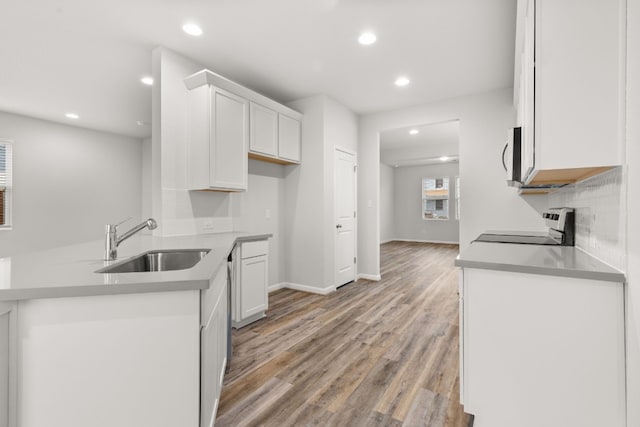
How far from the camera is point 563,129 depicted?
1227mm

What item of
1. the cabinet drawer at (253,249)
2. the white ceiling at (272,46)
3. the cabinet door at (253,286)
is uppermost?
the white ceiling at (272,46)

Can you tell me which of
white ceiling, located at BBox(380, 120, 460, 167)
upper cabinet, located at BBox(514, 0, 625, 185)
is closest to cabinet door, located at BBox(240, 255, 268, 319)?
upper cabinet, located at BBox(514, 0, 625, 185)

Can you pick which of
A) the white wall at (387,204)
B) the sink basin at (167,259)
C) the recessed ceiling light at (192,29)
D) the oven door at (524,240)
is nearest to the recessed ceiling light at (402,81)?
the oven door at (524,240)

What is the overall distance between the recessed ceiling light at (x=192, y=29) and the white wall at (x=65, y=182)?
13.2ft

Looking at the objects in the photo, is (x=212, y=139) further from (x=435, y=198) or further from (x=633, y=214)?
(x=435, y=198)

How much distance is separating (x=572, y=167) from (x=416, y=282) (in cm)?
370

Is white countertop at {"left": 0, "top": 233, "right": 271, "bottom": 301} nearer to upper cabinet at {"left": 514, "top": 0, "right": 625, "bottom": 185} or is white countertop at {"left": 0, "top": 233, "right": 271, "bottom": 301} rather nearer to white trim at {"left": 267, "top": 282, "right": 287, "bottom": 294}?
upper cabinet at {"left": 514, "top": 0, "right": 625, "bottom": 185}

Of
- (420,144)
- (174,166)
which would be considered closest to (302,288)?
(174,166)

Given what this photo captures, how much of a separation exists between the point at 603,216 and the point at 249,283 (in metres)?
2.62

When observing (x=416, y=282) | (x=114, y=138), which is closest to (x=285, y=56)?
(x=416, y=282)

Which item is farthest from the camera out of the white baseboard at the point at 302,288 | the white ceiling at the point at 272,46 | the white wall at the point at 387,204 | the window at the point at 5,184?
the white wall at the point at 387,204

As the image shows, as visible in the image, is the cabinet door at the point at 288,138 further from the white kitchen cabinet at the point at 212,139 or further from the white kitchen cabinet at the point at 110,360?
the white kitchen cabinet at the point at 110,360

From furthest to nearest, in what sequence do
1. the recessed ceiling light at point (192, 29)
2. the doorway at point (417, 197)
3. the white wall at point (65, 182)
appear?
the doorway at point (417, 197) < the white wall at point (65, 182) < the recessed ceiling light at point (192, 29)

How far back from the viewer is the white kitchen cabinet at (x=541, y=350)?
1.15 meters
